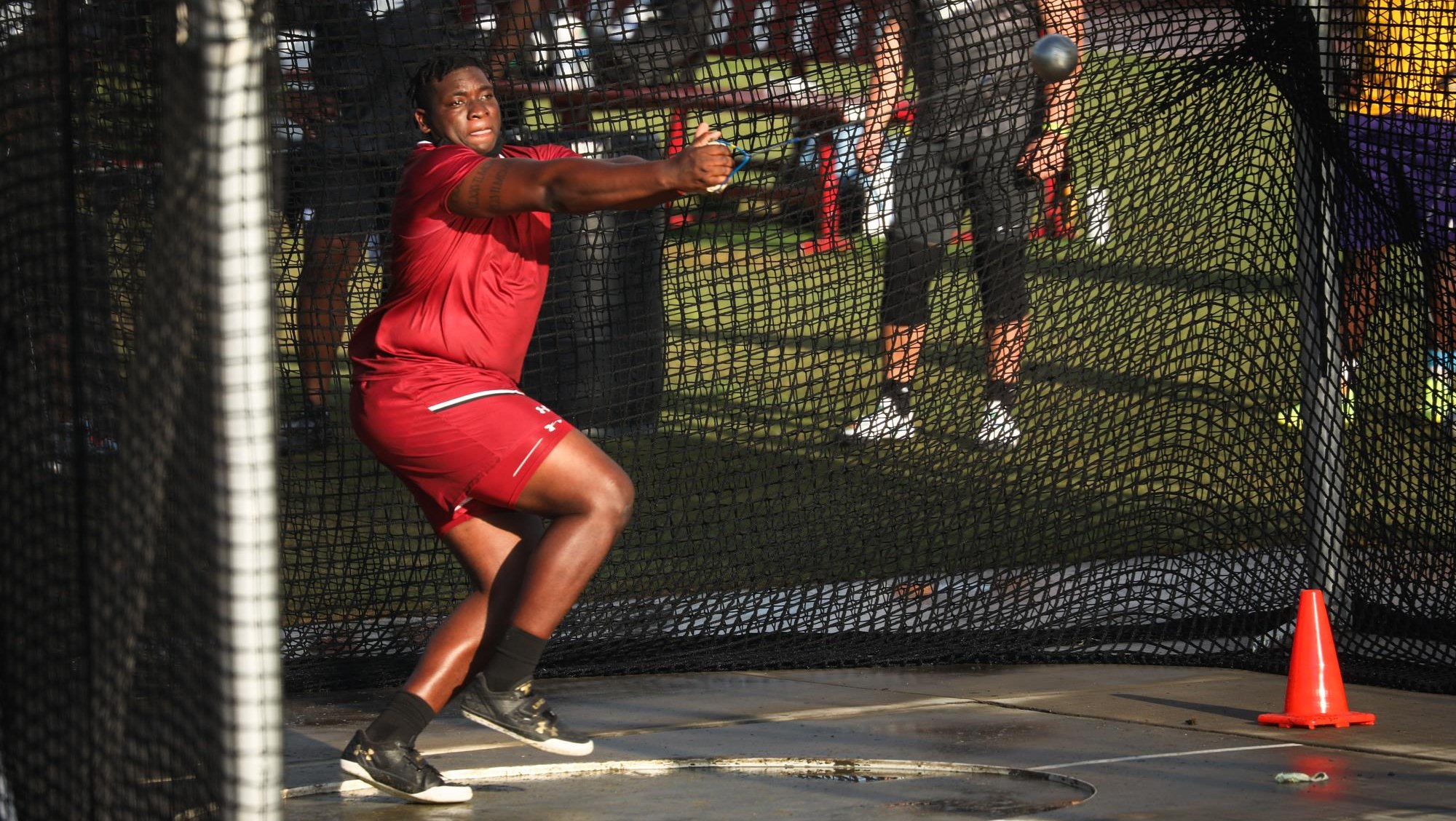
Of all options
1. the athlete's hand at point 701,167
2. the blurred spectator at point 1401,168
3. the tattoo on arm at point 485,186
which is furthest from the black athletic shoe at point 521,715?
Result: the blurred spectator at point 1401,168

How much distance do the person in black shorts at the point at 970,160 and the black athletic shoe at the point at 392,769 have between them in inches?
98.7

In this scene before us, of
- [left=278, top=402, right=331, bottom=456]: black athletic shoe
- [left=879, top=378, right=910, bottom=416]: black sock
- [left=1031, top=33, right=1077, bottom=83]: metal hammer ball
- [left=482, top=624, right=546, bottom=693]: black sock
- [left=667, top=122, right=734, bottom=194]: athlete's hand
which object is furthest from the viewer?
[left=879, top=378, right=910, bottom=416]: black sock

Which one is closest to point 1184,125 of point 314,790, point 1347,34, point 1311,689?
point 1347,34

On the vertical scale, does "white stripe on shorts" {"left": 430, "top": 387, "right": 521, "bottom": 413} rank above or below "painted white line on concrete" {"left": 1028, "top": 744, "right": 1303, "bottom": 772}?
above

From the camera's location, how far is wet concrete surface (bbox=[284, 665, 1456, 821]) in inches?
157

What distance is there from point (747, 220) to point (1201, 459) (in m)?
1.90

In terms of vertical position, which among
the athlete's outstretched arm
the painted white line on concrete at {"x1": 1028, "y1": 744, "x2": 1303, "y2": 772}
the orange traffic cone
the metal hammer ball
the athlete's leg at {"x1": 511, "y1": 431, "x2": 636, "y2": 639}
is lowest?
the painted white line on concrete at {"x1": 1028, "y1": 744, "x2": 1303, "y2": 772}

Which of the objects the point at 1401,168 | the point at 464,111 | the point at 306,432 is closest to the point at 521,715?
the point at 464,111

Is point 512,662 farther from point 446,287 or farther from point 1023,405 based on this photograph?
point 1023,405

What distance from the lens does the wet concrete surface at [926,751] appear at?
3.98m

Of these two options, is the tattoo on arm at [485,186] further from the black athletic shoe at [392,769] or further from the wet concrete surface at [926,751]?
the wet concrete surface at [926,751]

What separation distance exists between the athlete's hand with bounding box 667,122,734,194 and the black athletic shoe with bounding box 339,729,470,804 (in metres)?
1.36

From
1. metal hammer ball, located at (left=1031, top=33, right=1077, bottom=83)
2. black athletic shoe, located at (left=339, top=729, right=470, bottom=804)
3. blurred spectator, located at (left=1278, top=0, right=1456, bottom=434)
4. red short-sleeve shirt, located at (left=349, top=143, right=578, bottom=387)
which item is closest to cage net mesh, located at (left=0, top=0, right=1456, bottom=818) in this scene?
blurred spectator, located at (left=1278, top=0, right=1456, bottom=434)

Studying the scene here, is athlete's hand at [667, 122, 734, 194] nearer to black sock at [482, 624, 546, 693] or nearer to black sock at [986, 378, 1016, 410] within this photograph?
black sock at [482, 624, 546, 693]
